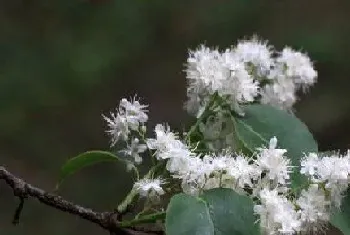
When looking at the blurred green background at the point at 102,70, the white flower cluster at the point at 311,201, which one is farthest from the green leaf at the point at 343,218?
the blurred green background at the point at 102,70

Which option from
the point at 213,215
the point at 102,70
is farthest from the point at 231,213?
the point at 102,70

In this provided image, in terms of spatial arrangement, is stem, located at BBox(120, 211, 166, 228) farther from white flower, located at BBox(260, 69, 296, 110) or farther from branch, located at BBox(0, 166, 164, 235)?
white flower, located at BBox(260, 69, 296, 110)

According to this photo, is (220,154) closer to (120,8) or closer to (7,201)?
(7,201)

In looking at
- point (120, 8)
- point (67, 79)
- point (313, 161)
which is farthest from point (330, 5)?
point (313, 161)

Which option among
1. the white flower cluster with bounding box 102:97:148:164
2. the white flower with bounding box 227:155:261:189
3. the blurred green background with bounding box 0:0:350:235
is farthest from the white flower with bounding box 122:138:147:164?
the blurred green background with bounding box 0:0:350:235

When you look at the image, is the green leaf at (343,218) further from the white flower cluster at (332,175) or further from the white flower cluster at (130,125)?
the white flower cluster at (130,125)

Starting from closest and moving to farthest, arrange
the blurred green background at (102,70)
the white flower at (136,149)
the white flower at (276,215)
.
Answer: the white flower at (276,215), the white flower at (136,149), the blurred green background at (102,70)
